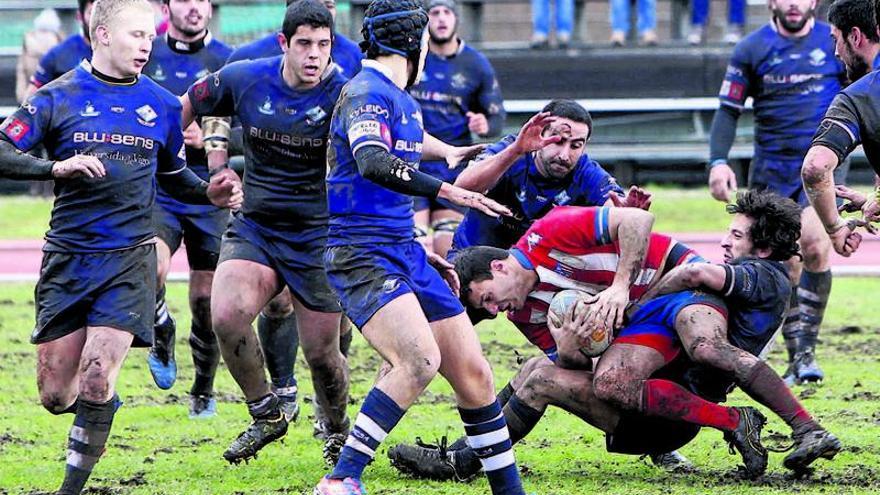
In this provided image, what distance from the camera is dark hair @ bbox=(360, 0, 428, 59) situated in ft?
23.1

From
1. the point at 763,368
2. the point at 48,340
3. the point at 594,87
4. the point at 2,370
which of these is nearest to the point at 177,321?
the point at 2,370

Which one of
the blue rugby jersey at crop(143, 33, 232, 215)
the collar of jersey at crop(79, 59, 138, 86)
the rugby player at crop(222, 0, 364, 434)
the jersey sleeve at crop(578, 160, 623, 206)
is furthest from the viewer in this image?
the blue rugby jersey at crop(143, 33, 232, 215)

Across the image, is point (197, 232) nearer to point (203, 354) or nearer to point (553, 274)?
point (203, 354)

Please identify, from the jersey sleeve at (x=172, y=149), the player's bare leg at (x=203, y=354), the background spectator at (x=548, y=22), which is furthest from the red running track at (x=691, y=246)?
the jersey sleeve at (x=172, y=149)

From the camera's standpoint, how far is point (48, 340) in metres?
7.29

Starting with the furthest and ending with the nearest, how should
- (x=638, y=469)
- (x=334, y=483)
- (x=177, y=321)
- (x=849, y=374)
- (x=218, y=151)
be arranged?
1. (x=177, y=321)
2. (x=849, y=374)
3. (x=218, y=151)
4. (x=638, y=469)
5. (x=334, y=483)

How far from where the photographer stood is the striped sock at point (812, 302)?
10.5 metres

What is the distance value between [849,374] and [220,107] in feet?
15.5

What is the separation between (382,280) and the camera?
689 centimetres


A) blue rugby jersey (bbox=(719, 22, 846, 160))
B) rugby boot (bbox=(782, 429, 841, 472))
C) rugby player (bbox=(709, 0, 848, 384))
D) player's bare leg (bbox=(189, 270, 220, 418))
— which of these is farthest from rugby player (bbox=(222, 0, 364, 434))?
blue rugby jersey (bbox=(719, 22, 846, 160))

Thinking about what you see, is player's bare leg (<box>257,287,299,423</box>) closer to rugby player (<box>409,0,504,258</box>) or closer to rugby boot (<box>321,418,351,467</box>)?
rugby boot (<box>321,418,351,467</box>)

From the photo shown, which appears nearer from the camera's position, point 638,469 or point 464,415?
point 464,415

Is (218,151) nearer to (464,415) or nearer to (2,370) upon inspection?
(464,415)

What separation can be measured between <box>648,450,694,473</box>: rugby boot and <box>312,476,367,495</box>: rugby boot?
1.71m
